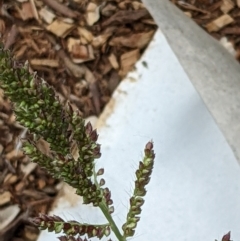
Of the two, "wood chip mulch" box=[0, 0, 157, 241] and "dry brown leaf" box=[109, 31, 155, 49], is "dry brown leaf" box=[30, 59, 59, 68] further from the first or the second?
"dry brown leaf" box=[109, 31, 155, 49]

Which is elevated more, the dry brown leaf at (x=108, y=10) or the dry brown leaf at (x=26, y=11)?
the dry brown leaf at (x=108, y=10)

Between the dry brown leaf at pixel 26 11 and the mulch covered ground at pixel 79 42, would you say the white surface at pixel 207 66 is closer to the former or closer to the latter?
the mulch covered ground at pixel 79 42

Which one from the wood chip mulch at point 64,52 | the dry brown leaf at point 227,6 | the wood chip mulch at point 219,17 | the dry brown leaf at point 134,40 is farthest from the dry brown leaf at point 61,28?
the dry brown leaf at point 227,6

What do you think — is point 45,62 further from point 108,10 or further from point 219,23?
point 219,23

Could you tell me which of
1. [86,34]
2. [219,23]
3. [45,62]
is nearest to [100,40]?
[86,34]

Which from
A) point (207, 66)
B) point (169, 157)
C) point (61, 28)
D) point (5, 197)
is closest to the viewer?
point (207, 66)

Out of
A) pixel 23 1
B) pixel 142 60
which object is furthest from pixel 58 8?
pixel 142 60

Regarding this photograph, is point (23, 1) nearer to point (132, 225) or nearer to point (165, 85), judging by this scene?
point (165, 85)
